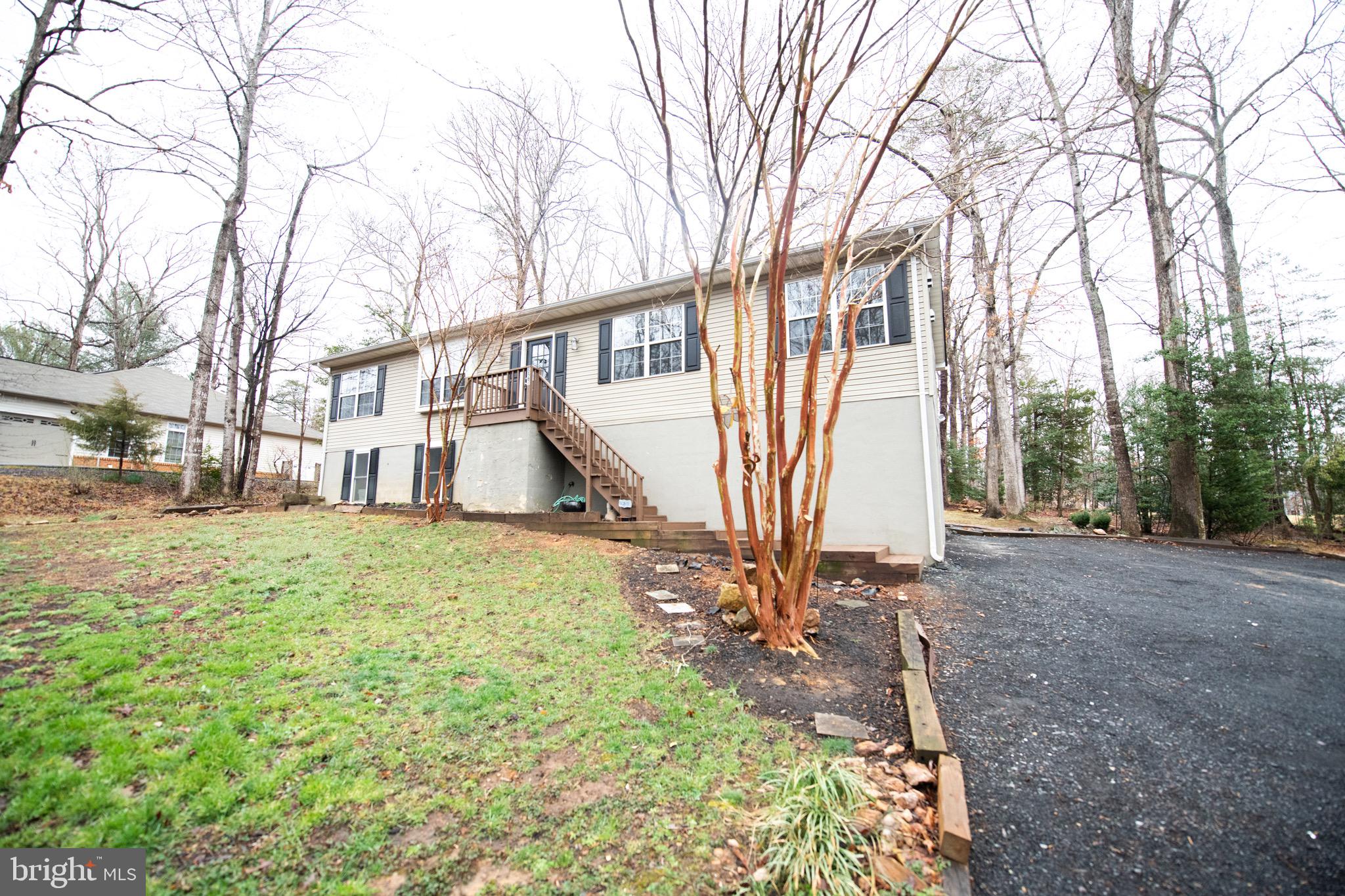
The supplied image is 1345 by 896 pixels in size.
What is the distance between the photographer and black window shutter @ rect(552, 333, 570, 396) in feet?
35.1

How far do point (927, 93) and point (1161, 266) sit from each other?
965 centimetres

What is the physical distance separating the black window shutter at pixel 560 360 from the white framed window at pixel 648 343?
1248 mm

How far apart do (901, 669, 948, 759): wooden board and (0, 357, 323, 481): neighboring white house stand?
20418 mm

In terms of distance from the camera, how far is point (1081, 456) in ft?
58.8

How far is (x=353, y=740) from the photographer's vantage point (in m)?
2.48

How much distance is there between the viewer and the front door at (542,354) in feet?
35.7

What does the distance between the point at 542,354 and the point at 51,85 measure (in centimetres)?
831

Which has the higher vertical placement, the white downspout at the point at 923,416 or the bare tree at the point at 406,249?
the bare tree at the point at 406,249

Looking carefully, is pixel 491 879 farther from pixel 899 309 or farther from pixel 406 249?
pixel 406 249

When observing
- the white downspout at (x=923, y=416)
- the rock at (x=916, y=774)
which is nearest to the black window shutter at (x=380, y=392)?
the white downspout at (x=923, y=416)

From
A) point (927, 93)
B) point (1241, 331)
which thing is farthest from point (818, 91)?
point (1241, 331)

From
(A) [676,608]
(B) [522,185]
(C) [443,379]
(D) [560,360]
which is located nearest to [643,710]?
(A) [676,608]

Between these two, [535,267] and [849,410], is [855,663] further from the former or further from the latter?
[535,267]

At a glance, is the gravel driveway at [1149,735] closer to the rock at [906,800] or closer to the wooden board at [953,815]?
the wooden board at [953,815]
